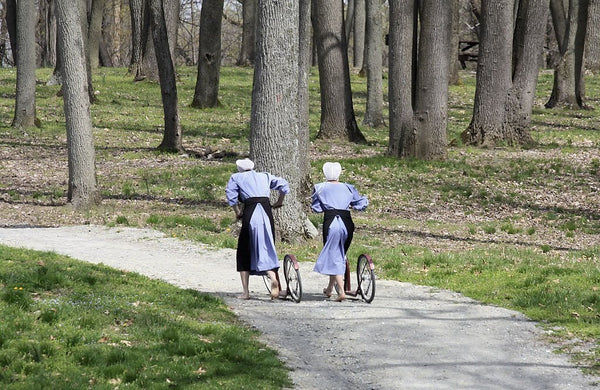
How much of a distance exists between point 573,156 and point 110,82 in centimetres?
1969

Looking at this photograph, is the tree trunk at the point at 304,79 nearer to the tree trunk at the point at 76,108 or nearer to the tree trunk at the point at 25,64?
the tree trunk at the point at 76,108

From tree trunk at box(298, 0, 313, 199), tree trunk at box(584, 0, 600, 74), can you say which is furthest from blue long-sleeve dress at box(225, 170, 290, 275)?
tree trunk at box(584, 0, 600, 74)

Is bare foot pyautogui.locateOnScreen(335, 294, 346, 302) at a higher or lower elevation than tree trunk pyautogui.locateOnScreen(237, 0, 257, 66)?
lower

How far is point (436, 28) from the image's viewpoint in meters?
21.8

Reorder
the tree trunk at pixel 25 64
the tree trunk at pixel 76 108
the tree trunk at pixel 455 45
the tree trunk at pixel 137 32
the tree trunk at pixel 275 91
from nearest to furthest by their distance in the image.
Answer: the tree trunk at pixel 275 91 < the tree trunk at pixel 76 108 < the tree trunk at pixel 25 64 < the tree trunk at pixel 455 45 < the tree trunk at pixel 137 32

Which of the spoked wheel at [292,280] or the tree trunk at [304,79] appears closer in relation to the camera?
the spoked wheel at [292,280]

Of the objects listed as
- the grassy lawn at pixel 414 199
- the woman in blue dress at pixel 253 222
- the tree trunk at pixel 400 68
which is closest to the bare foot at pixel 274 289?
the woman in blue dress at pixel 253 222

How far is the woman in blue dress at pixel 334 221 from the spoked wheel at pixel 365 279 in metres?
0.22

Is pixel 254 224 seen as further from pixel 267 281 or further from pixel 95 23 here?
pixel 95 23

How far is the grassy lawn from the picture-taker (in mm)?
11570

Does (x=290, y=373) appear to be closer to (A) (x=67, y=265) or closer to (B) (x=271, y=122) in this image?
(A) (x=67, y=265)

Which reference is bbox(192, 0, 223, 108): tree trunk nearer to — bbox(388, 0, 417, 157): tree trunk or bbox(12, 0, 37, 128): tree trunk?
bbox(12, 0, 37, 128): tree trunk

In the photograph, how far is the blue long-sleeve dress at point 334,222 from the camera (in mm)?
10320

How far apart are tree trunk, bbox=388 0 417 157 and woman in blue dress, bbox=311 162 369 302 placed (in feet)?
39.0
